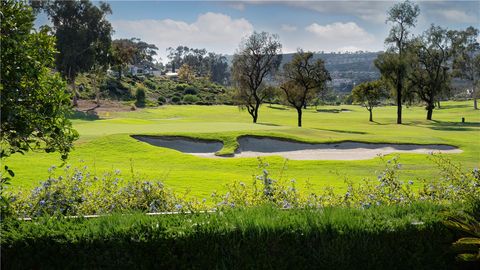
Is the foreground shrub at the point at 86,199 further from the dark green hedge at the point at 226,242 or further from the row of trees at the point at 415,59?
the row of trees at the point at 415,59

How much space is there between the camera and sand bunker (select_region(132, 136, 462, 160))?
27.5 m

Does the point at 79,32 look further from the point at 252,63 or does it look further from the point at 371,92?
the point at 371,92

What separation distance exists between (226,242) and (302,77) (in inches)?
2141

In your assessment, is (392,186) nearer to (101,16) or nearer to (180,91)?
(101,16)

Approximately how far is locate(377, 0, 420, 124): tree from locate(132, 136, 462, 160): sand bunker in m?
34.5

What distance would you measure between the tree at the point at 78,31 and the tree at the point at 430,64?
4236 centimetres

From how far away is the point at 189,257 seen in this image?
670cm

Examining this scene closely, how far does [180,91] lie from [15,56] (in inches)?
4723

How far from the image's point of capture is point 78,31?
68.1 meters


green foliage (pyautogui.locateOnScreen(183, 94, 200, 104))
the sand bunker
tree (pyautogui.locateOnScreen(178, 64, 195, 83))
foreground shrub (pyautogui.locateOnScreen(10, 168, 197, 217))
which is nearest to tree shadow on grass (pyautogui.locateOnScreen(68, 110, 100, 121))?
the sand bunker

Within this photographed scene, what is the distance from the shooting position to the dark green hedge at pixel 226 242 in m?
6.64

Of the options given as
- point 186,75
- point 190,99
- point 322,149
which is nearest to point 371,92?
point 322,149

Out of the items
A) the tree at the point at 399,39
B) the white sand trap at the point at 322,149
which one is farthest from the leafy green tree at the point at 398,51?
the white sand trap at the point at 322,149

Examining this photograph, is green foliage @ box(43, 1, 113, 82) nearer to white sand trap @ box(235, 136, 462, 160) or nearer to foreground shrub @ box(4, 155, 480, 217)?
white sand trap @ box(235, 136, 462, 160)
